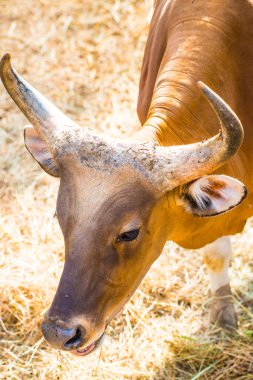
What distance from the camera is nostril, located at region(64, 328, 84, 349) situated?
3.80 meters

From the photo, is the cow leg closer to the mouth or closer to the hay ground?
the hay ground

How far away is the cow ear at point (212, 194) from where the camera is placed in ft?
12.8

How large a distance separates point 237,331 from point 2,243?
2.22 m

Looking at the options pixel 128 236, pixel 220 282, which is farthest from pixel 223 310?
pixel 128 236

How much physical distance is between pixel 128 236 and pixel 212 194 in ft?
1.72

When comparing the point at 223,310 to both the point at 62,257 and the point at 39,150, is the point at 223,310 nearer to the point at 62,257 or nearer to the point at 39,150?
the point at 62,257

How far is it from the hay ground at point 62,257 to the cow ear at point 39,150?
173 centimetres

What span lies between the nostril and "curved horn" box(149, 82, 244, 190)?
85cm

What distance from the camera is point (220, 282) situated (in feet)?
18.8

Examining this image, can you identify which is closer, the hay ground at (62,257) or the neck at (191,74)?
the neck at (191,74)

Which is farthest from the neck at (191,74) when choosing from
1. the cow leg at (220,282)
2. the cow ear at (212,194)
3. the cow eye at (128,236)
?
the cow leg at (220,282)

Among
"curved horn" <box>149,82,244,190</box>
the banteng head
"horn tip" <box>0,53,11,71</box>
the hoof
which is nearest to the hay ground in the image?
the hoof

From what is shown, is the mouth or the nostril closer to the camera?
the nostril

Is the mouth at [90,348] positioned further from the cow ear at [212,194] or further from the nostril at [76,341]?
the cow ear at [212,194]
